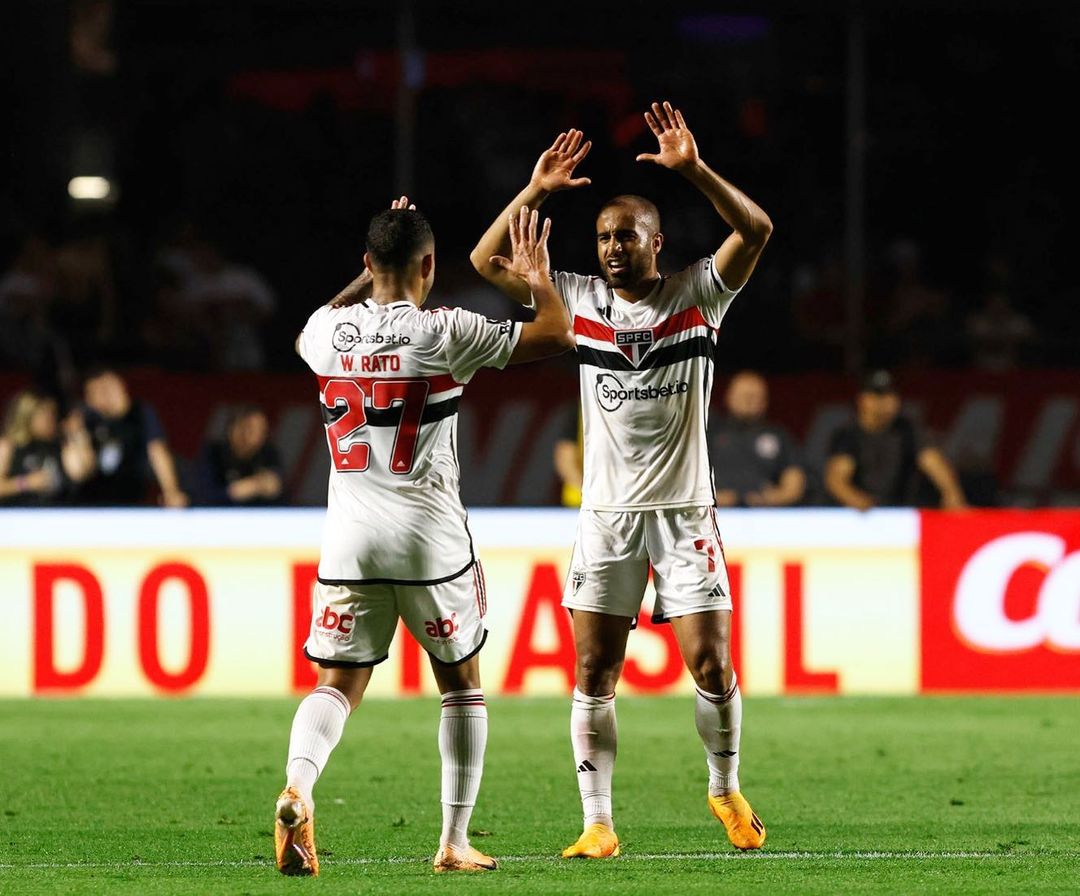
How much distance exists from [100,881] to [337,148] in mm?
12935

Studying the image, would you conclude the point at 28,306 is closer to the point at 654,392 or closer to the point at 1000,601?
the point at 1000,601

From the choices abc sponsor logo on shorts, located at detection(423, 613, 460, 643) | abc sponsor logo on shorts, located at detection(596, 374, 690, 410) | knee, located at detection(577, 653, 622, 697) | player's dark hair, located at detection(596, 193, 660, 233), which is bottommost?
knee, located at detection(577, 653, 622, 697)

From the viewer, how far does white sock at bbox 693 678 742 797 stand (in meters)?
6.84

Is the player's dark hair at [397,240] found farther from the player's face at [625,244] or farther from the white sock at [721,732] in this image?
the white sock at [721,732]

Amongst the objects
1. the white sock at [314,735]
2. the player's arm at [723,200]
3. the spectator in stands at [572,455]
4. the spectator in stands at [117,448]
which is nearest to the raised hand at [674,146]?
the player's arm at [723,200]

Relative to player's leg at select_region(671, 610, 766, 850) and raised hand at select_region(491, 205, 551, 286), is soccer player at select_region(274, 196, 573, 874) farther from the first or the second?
player's leg at select_region(671, 610, 766, 850)

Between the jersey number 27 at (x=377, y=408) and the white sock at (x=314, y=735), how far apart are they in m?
0.69

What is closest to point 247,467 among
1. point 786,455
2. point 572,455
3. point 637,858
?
point 572,455

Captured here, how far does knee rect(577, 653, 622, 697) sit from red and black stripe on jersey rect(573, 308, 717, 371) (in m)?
0.95

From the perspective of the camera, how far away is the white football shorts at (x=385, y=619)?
244 inches

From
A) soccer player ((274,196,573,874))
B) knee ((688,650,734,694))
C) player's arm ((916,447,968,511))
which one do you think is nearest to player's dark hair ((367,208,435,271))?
soccer player ((274,196,573,874))

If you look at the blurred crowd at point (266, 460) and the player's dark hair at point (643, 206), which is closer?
the player's dark hair at point (643, 206)

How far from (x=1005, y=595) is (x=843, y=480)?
4.98 feet

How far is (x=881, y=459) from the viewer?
13.3 metres
